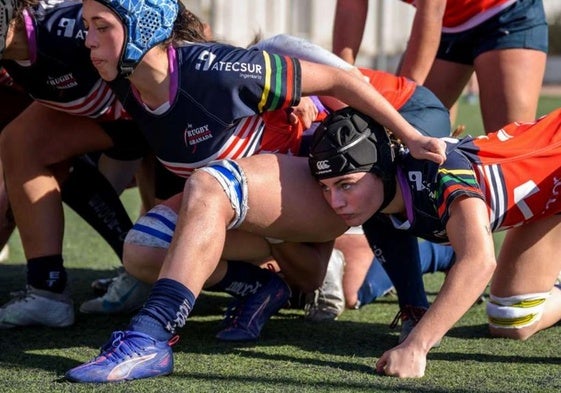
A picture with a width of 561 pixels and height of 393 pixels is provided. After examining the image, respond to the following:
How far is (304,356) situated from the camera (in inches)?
147

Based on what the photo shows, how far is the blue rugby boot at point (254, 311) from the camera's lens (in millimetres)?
3980

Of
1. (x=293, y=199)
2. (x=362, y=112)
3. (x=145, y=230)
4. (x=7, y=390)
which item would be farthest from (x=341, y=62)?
(x=7, y=390)

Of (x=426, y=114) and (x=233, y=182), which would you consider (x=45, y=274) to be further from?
(x=426, y=114)

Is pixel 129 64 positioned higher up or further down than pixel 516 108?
higher up

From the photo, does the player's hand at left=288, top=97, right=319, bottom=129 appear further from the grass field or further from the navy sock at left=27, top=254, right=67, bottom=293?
the navy sock at left=27, top=254, right=67, bottom=293

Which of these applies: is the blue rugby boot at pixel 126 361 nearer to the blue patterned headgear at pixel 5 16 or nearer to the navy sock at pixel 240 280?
the navy sock at pixel 240 280

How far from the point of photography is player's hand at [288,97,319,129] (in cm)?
393

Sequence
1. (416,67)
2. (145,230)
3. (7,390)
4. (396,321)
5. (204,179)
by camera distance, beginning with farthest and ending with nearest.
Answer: (416,67) < (396,321) < (145,230) < (204,179) < (7,390)

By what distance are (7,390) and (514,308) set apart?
6.03 feet

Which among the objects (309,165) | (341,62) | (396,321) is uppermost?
(341,62)

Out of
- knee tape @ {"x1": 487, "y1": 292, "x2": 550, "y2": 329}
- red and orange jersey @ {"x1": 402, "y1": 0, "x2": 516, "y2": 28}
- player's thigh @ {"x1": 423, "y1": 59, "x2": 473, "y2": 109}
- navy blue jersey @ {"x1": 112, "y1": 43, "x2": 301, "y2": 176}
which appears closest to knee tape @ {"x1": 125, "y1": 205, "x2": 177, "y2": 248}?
navy blue jersey @ {"x1": 112, "y1": 43, "x2": 301, "y2": 176}

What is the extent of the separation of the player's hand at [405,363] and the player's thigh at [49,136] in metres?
1.62

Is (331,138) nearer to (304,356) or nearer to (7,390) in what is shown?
(304,356)

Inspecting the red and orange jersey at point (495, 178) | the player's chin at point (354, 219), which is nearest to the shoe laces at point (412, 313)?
the red and orange jersey at point (495, 178)
